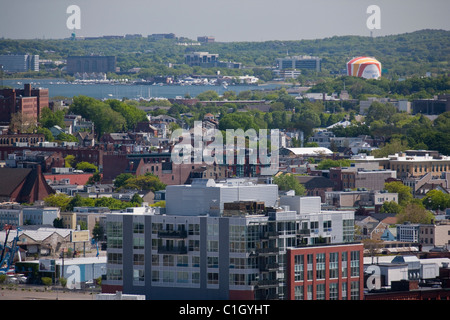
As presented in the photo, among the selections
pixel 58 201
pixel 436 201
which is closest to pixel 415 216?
pixel 436 201

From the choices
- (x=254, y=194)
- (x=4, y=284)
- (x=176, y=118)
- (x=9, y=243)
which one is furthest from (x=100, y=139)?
(x=254, y=194)

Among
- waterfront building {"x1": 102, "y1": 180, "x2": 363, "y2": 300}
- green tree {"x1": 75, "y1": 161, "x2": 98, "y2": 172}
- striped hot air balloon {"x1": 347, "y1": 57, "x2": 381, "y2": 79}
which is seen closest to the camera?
waterfront building {"x1": 102, "y1": 180, "x2": 363, "y2": 300}

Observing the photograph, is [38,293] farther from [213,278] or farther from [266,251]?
[266,251]

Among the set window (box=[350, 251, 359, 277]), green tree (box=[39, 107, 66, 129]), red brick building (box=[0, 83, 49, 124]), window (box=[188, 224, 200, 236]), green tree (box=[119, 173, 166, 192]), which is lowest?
green tree (box=[119, 173, 166, 192])

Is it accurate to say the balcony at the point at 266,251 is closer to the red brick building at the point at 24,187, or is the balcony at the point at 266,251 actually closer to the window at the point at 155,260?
the window at the point at 155,260

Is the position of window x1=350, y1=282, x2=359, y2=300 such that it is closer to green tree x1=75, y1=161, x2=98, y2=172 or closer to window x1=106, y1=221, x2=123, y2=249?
window x1=106, y1=221, x2=123, y2=249

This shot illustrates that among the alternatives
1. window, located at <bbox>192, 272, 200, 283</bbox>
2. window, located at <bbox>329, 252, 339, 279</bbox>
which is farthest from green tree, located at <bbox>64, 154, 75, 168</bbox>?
window, located at <bbox>192, 272, 200, 283</bbox>

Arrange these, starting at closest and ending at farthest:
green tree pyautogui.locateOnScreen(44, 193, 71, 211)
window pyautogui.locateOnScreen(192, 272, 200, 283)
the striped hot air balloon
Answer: window pyautogui.locateOnScreen(192, 272, 200, 283) < green tree pyautogui.locateOnScreen(44, 193, 71, 211) < the striped hot air balloon

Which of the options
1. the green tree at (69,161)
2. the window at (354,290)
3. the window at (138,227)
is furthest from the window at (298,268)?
the green tree at (69,161)
